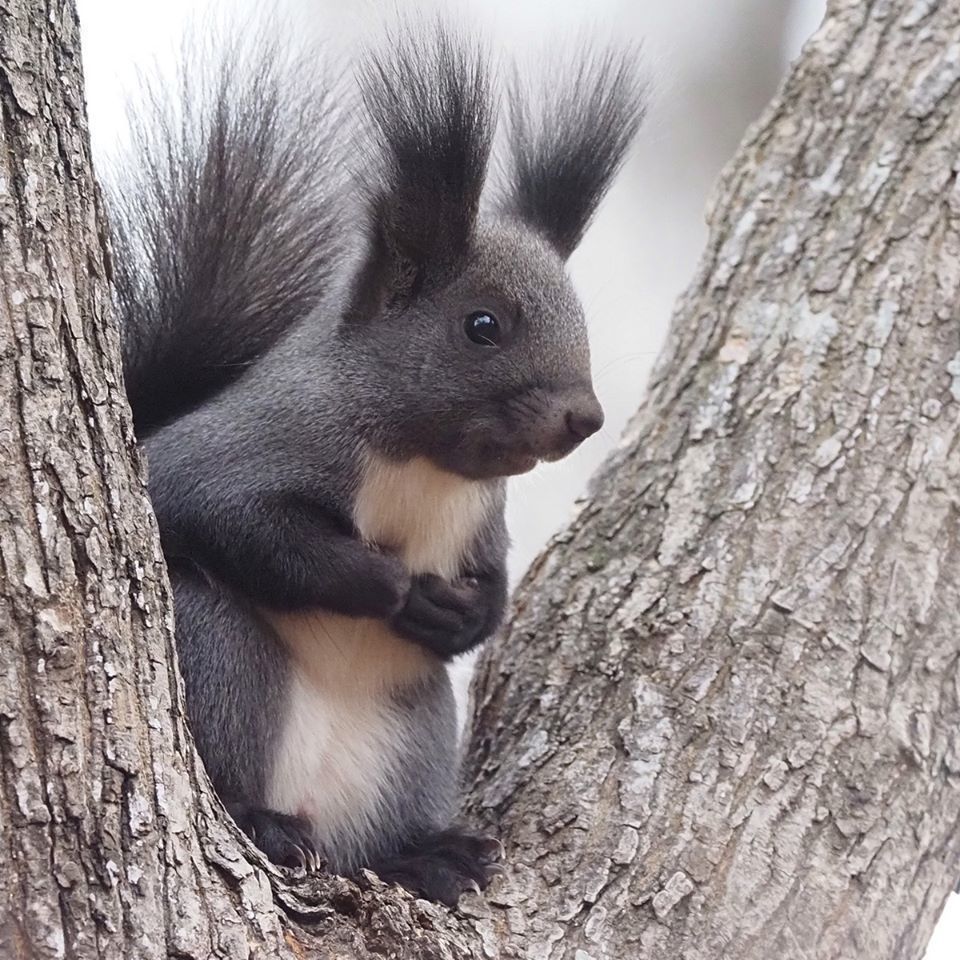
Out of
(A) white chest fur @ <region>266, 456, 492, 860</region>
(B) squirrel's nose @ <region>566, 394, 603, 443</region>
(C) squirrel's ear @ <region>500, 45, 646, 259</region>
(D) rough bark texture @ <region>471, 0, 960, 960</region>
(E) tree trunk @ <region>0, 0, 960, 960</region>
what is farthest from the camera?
(C) squirrel's ear @ <region>500, 45, 646, 259</region>

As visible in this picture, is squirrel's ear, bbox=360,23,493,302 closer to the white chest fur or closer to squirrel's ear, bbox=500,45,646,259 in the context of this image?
squirrel's ear, bbox=500,45,646,259

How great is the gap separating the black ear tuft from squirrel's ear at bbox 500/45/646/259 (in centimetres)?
37

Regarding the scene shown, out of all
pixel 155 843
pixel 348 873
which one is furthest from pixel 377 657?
pixel 155 843

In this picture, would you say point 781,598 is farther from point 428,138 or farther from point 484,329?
point 428,138

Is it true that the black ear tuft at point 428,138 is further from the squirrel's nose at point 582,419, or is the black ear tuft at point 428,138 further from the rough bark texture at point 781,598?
the rough bark texture at point 781,598

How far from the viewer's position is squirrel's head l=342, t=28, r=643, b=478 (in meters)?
2.54

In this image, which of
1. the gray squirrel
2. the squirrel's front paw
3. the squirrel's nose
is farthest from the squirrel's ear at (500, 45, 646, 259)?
the squirrel's front paw

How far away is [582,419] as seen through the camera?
2.46 meters

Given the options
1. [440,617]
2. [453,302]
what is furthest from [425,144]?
[440,617]

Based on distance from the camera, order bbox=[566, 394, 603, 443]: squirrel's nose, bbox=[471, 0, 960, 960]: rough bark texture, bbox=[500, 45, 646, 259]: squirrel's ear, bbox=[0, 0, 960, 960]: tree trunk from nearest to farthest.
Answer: bbox=[0, 0, 960, 960]: tree trunk, bbox=[471, 0, 960, 960]: rough bark texture, bbox=[566, 394, 603, 443]: squirrel's nose, bbox=[500, 45, 646, 259]: squirrel's ear

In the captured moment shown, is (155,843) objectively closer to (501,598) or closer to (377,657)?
(377,657)

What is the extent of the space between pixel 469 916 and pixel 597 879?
23 centimetres

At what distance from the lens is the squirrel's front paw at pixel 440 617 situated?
8.73ft

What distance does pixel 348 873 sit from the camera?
2.66 metres
